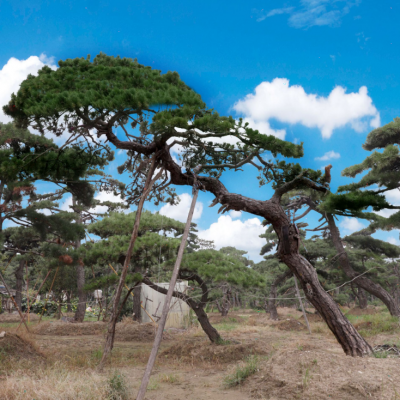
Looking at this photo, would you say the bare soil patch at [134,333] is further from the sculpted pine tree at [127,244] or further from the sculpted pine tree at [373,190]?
the sculpted pine tree at [373,190]

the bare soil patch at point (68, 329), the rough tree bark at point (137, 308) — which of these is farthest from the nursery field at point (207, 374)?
the rough tree bark at point (137, 308)

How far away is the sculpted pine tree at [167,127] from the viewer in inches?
205

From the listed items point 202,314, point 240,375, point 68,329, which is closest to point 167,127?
point 240,375

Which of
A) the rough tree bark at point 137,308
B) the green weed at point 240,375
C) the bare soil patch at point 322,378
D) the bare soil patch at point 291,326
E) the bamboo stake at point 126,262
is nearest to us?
the bare soil patch at point 322,378

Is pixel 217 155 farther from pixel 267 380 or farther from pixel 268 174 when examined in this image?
pixel 267 380

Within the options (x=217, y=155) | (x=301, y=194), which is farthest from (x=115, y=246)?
(x=301, y=194)

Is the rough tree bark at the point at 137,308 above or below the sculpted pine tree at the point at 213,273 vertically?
below

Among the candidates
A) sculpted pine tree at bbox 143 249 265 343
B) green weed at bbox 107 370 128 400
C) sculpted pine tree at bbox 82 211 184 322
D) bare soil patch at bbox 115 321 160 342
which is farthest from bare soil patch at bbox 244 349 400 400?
bare soil patch at bbox 115 321 160 342

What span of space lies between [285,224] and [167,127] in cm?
302

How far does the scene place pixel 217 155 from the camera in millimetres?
6660

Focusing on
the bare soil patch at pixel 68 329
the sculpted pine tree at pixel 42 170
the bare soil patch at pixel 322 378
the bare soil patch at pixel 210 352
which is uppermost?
the sculpted pine tree at pixel 42 170

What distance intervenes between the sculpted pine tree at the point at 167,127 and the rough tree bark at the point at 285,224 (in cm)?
2

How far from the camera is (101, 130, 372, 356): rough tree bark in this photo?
594cm

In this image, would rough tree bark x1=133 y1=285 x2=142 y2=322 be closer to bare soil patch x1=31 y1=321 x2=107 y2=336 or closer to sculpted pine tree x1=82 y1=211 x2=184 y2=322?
bare soil patch x1=31 y1=321 x2=107 y2=336
